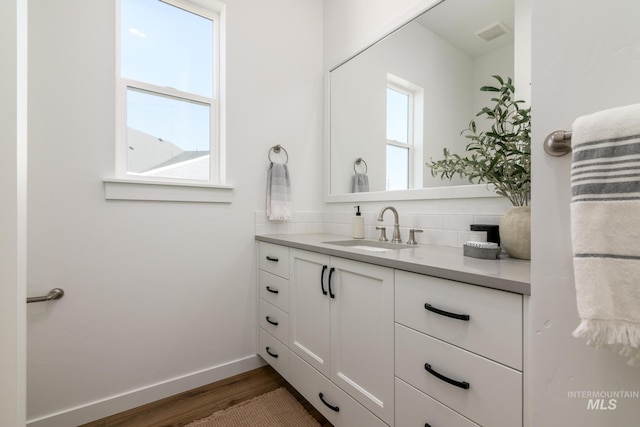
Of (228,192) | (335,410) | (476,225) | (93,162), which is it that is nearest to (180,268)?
(228,192)

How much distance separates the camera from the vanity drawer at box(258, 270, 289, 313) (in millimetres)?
1667

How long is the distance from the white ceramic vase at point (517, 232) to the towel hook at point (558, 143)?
548 mm

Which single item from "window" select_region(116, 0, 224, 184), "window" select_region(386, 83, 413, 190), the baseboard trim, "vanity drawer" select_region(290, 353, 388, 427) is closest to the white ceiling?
"window" select_region(386, 83, 413, 190)

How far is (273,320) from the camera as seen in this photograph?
5.83ft

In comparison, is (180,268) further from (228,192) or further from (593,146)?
(593,146)

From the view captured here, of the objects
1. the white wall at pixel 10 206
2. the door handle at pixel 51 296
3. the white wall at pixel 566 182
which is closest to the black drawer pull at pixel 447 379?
the white wall at pixel 566 182

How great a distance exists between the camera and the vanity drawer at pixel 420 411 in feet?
2.81

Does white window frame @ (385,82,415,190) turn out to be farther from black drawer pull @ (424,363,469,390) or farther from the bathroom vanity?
black drawer pull @ (424,363,469,390)

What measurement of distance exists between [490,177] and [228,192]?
1.47 m

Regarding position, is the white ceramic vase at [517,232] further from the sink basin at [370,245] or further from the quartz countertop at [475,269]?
the sink basin at [370,245]

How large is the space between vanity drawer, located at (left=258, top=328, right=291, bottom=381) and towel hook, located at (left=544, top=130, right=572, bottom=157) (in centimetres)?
154

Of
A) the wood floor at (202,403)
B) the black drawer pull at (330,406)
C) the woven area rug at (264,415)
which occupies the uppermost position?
the black drawer pull at (330,406)

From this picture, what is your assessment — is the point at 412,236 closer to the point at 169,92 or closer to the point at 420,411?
the point at 420,411

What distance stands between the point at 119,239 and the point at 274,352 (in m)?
1.11
